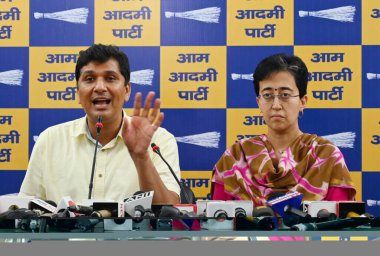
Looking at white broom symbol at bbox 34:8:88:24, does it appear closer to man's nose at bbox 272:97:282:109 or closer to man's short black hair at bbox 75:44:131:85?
man's short black hair at bbox 75:44:131:85

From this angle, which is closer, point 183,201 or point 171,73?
point 183,201

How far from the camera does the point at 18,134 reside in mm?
3543

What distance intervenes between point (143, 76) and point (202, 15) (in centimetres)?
56

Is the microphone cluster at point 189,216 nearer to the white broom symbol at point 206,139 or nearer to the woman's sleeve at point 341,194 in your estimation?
the woman's sleeve at point 341,194

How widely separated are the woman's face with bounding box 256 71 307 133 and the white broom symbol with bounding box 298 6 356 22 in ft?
4.43

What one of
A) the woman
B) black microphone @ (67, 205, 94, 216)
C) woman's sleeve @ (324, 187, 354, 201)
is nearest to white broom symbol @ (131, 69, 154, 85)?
the woman

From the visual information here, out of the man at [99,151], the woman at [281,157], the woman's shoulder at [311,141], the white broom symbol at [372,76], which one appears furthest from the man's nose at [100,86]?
the white broom symbol at [372,76]

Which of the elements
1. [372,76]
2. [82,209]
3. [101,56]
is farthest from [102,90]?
[372,76]

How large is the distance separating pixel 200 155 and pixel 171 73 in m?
0.57

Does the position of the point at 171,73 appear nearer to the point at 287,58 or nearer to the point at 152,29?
the point at 152,29

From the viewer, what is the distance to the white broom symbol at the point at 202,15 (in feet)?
11.5

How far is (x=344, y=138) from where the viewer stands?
3.44 m

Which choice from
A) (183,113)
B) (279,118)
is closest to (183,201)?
(279,118)

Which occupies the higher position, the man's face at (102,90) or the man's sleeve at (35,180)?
the man's face at (102,90)
